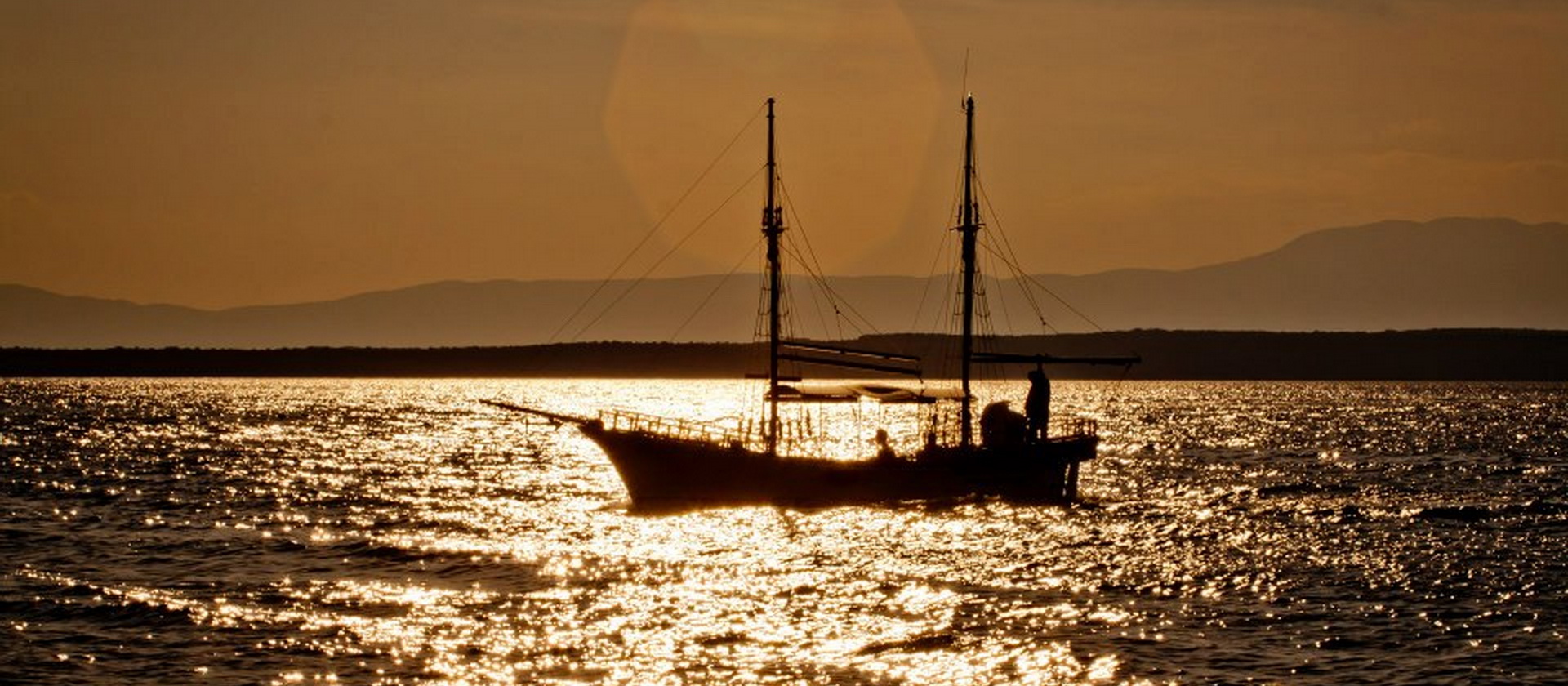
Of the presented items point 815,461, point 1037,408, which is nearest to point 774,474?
point 815,461

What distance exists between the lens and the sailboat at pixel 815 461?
62.7 metres

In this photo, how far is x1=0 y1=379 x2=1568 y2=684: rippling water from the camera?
104 feet

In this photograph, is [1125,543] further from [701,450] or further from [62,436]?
[62,436]

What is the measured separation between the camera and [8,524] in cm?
5491

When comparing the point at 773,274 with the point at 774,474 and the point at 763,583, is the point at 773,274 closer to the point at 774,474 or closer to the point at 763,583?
the point at 774,474

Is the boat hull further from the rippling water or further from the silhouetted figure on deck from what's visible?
the silhouetted figure on deck

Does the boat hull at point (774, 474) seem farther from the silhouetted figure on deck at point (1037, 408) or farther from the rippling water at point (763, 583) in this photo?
the silhouetted figure on deck at point (1037, 408)

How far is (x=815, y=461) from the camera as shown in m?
63.0

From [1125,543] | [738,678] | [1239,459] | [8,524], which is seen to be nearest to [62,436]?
[8,524]

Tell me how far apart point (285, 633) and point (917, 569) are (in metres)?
17.0

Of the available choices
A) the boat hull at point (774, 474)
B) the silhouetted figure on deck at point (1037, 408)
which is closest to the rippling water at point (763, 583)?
the boat hull at point (774, 474)

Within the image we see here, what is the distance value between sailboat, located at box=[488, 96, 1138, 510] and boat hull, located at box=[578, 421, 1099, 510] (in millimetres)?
31

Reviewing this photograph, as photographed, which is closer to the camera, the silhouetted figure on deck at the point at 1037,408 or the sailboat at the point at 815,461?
the sailboat at the point at 815,461

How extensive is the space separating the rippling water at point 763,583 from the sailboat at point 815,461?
186 centimetres
